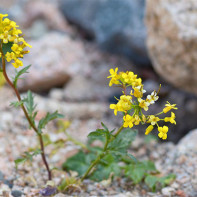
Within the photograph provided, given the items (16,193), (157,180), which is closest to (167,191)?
(157,180)

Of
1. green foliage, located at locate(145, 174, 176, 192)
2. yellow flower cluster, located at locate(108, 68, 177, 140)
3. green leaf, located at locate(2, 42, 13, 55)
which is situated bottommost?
green foliage, located at locate(145, 174, 176, 192)

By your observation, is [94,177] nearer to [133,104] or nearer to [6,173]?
[6,173]

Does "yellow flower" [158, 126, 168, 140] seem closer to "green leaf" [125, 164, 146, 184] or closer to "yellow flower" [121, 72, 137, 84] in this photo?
"yellow flower" [121, 72, 137, 84]

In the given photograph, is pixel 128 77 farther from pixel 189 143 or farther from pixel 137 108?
pixel 189 143

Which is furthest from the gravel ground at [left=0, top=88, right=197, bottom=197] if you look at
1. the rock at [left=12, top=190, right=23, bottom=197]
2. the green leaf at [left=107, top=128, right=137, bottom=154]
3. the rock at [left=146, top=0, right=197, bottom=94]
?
the rock at [left=146, top=0, right=197, bottom=94]

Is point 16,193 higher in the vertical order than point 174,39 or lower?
lower

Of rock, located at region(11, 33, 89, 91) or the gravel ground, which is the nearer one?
the gravel ground

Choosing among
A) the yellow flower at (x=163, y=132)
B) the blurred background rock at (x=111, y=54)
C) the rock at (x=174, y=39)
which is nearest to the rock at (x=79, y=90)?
the blurred background rock at (x=111, y=54)

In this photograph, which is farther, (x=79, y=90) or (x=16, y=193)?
(x=79, y=90)
